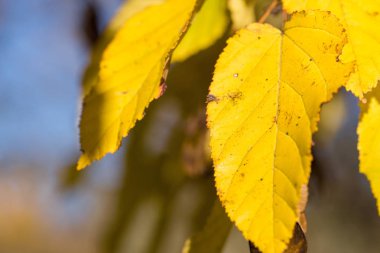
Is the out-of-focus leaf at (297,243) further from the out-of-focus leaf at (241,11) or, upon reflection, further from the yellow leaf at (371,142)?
the out-of-focus leaf at (241,11)

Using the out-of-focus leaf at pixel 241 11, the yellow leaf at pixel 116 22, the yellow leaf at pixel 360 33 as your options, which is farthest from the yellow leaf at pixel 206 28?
the yellow leaf at pixel 360 33

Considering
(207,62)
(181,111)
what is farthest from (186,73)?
(181,111)

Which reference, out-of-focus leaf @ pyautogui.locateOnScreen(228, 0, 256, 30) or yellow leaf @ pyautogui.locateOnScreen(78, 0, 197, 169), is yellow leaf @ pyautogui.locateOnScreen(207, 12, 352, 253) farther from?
out-of-focus leaf @ pyautogui.locateOnScreen(228, 0, 256, 30)

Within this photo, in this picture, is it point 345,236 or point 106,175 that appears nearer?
point 106,175

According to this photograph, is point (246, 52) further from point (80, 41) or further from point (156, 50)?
point (80, 41)

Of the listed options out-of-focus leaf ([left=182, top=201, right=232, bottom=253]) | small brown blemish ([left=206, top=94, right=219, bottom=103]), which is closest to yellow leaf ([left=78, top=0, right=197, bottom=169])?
small brown blemish ([left=206, top=94, right=219, bottom=103])

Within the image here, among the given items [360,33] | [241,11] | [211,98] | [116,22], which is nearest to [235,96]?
[211,98]
